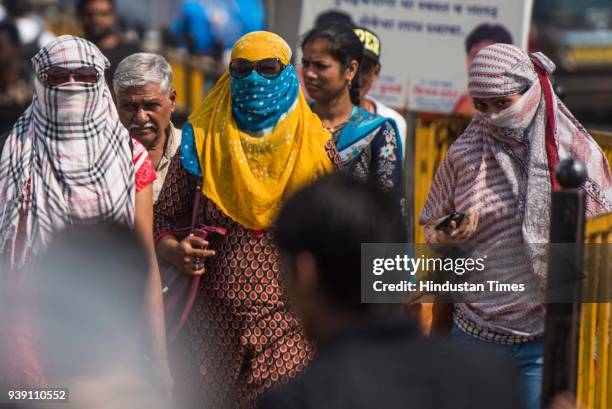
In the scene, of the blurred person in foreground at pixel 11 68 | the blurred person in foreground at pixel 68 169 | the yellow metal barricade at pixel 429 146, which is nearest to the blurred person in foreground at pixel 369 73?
the yellow metal barricade at pixel 429 146

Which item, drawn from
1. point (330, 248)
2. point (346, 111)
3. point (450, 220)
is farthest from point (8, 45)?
point (330, 248)

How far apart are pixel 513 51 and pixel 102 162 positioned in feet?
4.56

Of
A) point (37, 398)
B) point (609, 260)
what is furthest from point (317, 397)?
point (609, 260)

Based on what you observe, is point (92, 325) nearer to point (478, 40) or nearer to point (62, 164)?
point (62, 164)

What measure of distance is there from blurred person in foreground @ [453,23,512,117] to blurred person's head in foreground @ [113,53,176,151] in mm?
3224

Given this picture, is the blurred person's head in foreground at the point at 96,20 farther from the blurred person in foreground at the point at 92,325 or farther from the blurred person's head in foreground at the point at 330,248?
the blurred person's head in foreground at the point at 330,248

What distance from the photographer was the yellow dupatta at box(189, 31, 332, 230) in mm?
4398

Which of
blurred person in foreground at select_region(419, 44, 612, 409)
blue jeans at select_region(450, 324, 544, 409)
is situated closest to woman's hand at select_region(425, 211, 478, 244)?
blurred person in foreground at select_region(419, 44, 612, 409)

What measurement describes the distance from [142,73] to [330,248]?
8.41 ft

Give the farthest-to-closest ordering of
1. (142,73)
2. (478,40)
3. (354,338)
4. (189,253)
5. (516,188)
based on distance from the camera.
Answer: (478,40) → (142,73) → (189,253) → (516,188) → (354,338)

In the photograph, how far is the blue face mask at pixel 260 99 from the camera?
4441mm

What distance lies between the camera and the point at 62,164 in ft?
13.1

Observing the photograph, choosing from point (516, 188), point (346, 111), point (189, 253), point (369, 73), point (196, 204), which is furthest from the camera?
point (369, 73)

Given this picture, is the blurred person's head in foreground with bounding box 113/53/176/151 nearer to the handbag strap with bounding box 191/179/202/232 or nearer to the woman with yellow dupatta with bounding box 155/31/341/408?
the woman with yellow dupatta with bounding box 155/31/341/408
